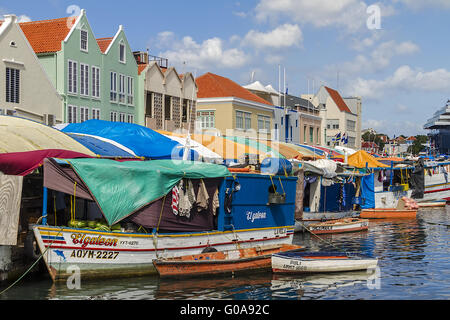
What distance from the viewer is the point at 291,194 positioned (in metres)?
26.3

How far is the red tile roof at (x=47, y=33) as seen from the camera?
40.9 m

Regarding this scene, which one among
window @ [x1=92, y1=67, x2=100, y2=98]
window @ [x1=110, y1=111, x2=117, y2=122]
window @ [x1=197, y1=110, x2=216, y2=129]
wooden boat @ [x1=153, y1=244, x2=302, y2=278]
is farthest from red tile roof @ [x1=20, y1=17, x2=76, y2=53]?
wooden boat @ [x1=153, y1=244, x2=302, y2=278]

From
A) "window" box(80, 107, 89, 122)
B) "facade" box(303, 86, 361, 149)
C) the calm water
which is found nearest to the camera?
the calm water

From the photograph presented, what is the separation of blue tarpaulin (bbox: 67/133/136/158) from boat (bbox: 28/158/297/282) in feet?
12.0

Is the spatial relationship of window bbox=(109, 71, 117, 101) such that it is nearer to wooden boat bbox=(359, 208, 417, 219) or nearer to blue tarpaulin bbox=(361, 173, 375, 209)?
blue tarpaulin bbox=(361, 173, 375, 209)

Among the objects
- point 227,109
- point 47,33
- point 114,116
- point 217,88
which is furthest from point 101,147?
point 217,88

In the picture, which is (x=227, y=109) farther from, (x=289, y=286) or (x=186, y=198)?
(x=289, y=286)

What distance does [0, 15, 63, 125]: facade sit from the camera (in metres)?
34.9

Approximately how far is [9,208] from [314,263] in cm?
1085

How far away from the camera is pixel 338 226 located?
33906mm

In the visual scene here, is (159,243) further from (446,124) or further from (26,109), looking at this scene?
(446,124)

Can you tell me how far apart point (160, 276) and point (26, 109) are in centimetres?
2122

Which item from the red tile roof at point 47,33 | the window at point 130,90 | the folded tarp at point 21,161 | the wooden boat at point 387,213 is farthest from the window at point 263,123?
the folded tarp at point 21,161
